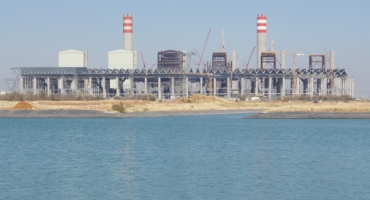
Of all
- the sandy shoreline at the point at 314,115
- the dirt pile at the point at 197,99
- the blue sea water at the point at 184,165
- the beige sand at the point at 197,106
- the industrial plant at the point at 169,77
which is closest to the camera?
the blue sea water at the point at 184,165

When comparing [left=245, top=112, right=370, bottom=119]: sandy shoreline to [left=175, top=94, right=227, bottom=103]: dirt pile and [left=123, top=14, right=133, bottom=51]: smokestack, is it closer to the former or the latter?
[left=175, top=94, right=227, bottom=103]: dirt pile

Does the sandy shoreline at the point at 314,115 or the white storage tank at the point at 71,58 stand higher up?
the white storage tank at the point at 71,58

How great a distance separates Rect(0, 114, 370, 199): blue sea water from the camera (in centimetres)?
2297

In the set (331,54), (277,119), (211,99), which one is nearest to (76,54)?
(211,99)

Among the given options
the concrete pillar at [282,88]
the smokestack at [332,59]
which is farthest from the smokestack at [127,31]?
the smokestack at [332,59]

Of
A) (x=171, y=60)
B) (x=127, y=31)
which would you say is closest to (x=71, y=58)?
(x=127, y=31)

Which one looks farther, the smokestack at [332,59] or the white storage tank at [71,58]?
the smokestack at [332,59]

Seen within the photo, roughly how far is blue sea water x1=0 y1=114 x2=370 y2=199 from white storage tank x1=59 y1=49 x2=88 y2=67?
76502 mm

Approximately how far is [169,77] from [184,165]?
87.8m

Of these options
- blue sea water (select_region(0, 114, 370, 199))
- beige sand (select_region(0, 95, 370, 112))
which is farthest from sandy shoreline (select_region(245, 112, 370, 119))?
blue sea water (select_region(0, 114, 370, 199))

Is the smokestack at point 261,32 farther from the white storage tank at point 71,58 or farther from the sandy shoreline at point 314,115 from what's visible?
the sandy shoreline at point 314,115

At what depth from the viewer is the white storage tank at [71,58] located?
123625 mm

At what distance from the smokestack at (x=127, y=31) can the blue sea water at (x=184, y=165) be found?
7708 cm

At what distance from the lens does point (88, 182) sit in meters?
24.7
